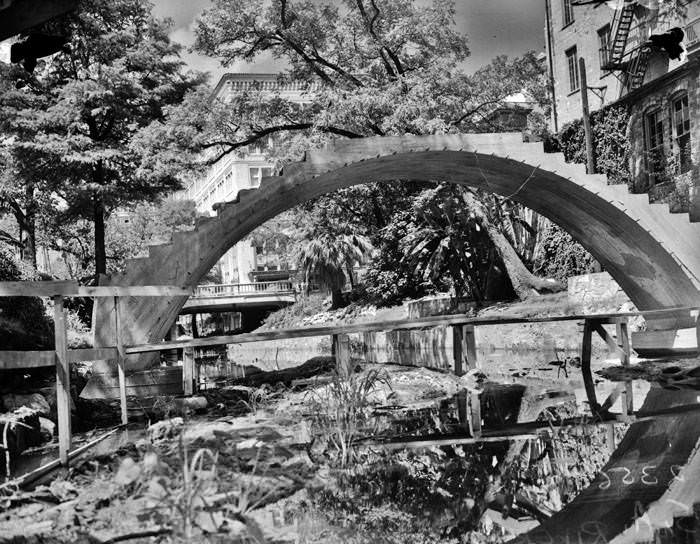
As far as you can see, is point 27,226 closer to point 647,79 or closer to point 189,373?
point 189,373

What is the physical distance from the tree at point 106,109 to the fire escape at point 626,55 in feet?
45.5

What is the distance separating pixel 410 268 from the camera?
29.7 m

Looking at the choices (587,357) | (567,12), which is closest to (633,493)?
(587,357)

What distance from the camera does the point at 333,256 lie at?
3750 centimetres

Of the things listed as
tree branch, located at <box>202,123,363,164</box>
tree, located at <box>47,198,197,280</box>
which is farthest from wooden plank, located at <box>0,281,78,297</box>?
tree branch, located at <box>202,123,363,164</box>

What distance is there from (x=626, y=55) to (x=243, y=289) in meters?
38.0

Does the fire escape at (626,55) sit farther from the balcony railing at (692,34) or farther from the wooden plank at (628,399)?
the wooden plank at (628,399)

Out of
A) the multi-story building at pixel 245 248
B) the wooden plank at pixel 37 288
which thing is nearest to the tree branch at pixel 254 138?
the wooden plank at pixel 37 288

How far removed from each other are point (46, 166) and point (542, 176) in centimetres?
1450

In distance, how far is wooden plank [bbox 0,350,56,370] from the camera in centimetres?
570

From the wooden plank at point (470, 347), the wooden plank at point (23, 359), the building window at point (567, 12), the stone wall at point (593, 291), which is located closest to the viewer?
the wooden plank at point (23, 359)

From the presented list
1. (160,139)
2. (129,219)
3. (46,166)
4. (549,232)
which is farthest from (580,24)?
(129,219)

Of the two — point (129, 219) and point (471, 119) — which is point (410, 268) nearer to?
point (471, 119)

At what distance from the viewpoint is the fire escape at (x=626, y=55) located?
2323cm
